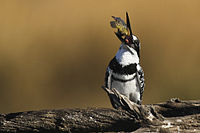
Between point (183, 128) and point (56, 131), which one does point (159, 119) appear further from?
point (56, 131)

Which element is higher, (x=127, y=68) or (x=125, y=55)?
(x=125, y=55)

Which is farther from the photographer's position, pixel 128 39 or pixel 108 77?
pixel 108 77

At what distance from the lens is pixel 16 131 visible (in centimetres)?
293

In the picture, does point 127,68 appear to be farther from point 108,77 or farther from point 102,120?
point 102,120

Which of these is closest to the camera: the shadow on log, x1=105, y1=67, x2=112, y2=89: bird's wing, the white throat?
the shadow on log

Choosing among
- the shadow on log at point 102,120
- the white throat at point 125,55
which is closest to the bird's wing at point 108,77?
the white throat at point 125,55

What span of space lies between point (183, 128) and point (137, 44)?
0.83m

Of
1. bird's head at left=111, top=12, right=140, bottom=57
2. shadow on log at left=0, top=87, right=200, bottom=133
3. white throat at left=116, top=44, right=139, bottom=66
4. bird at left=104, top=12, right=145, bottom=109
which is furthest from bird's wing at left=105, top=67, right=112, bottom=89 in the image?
shadow on log at left=0, top=87, right=200, bottom=133

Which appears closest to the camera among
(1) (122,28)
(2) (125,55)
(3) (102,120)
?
(3) (102,120)

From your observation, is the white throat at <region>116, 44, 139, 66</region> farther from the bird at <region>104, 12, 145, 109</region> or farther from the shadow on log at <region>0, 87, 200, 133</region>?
the shadow on log at <region>0, 87, 200, 133</region>

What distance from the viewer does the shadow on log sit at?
2748 mm

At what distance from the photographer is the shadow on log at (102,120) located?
2748 millimetres

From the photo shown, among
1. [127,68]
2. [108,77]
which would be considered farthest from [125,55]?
[108,77]

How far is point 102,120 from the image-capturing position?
9.38 feet
